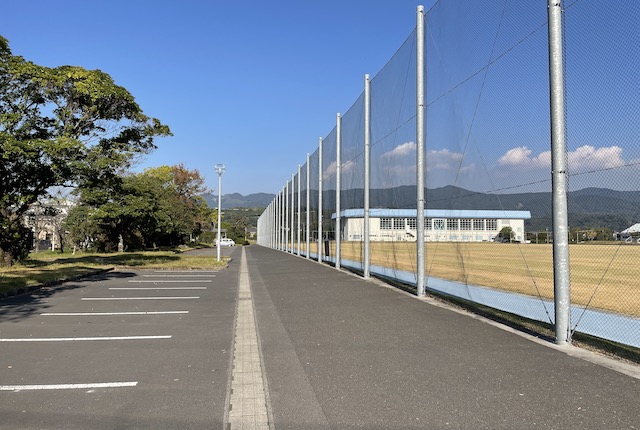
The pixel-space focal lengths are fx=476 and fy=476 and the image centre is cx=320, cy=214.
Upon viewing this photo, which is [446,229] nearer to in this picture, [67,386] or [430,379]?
[430,379]

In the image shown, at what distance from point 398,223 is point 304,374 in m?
8.33

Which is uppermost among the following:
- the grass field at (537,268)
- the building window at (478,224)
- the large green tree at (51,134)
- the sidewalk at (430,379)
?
the large green tree at (51,134)

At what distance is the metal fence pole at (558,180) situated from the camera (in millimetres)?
5711

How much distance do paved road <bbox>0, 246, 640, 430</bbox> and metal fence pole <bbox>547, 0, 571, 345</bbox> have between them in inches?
21.9

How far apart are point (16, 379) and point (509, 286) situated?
8.41 m

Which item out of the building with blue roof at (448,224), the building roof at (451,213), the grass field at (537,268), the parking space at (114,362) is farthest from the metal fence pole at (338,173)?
the parking space at (114,362)

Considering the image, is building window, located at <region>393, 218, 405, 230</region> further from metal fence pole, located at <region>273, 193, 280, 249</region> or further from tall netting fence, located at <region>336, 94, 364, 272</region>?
metal fence pole, located at <region>273, 193, 280, 249</region>

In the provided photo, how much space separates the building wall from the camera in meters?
7.78

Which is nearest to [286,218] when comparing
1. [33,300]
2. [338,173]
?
[338,173]

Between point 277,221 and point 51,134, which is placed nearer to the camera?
point 51,134

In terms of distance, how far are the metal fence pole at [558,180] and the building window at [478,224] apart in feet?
8.41

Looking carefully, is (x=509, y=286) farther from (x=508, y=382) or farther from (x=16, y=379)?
(x=16, y=379)

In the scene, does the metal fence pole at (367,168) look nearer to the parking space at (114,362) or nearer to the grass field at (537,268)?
the grass field at (537,268)

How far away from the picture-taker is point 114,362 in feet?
17.8
